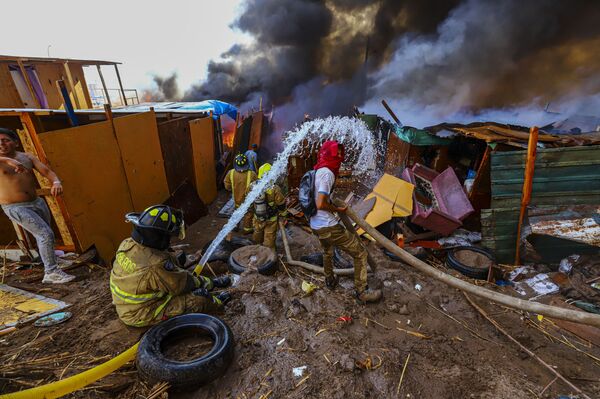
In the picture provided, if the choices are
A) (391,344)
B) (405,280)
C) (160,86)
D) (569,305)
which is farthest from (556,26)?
(160,86)

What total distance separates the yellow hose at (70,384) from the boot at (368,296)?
275cm

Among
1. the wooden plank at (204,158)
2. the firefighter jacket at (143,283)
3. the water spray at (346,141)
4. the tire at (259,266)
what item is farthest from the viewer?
the water spray at (346,141)

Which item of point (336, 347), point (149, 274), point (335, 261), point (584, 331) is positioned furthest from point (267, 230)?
point (584, 331)

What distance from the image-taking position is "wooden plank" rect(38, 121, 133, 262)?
14.3 feet

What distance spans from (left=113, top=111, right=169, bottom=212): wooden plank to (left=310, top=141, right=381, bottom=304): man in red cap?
413 cm

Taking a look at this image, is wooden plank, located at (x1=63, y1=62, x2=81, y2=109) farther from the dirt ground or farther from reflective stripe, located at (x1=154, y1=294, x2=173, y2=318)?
reflective stripe, located at (x1=154, y1=294, x2=173, y2=318)

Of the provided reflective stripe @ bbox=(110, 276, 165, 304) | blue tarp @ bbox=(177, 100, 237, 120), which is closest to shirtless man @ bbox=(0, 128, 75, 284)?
reflective stripe @ bbox=(110, 276, 165, 304)

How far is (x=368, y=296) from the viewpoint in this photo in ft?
12.9

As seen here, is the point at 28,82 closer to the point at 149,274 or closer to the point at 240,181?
the point at 240,181

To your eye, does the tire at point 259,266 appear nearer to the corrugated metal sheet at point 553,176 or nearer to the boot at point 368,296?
the boot at point 368,296

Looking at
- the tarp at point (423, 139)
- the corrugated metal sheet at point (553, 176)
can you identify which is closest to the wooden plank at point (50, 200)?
the corrugated metal sheet at point (553, 176)

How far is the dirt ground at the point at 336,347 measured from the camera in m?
2.50

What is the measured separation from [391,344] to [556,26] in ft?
52.1

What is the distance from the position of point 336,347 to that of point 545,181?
4962mm
